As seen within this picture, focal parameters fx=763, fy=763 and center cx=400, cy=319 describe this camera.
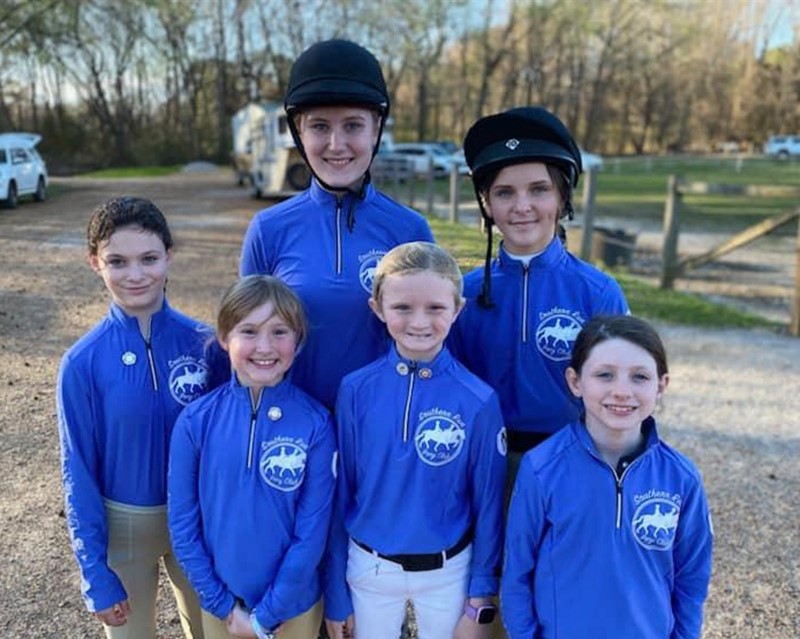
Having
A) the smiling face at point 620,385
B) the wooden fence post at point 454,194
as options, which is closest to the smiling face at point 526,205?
the smiling face at point 620,385

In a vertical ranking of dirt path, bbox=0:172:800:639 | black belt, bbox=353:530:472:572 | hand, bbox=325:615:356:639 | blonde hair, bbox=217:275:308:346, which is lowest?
dirt path, bbox=0:172:800:639

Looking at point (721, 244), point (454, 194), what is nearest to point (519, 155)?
point (721, 244)

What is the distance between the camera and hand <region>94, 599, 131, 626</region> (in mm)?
2213

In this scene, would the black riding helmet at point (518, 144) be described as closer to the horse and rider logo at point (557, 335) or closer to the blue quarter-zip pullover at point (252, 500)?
the horse and rider logo at point (557, 335)

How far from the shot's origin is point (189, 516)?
6.97 feet

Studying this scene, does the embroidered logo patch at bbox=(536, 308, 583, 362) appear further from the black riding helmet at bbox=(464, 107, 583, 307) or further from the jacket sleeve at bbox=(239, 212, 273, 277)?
the jacket sleeve at bbox=(239, 212, 273, 277)

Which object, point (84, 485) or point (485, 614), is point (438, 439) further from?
point (84, 485)

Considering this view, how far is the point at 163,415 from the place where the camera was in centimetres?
224

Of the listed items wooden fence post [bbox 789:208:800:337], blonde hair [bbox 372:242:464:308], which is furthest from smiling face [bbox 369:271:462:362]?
wooden fence post [bbox 789:208:800:337]

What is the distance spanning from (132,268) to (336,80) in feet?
2.66

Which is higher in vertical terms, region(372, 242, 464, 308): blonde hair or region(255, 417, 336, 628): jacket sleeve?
region(372, 242, 464, 308): blonde hair

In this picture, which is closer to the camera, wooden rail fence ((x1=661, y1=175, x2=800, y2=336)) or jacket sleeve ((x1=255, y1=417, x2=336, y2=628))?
jacket sleeve ((x1=255, y1=417, x2=336, y2=628))

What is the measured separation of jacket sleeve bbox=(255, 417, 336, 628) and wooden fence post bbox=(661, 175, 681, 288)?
26.9 ft

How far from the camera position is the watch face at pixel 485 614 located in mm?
2148
